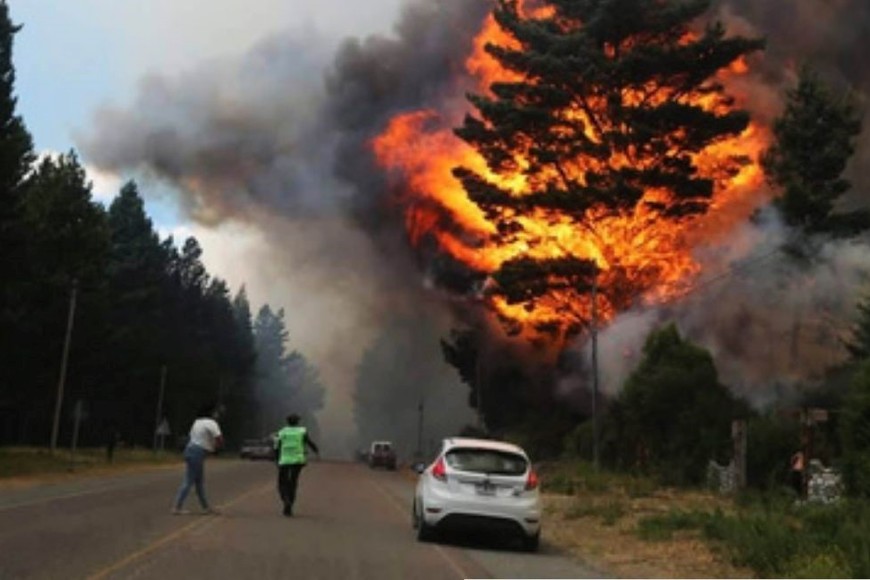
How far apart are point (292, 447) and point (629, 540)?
5898mm

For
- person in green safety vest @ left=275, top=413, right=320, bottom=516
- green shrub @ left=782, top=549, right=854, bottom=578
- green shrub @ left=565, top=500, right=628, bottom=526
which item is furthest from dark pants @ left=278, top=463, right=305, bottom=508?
green shrub @ left=782, top=549, right=854, bottom=578

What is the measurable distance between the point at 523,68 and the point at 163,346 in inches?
1720

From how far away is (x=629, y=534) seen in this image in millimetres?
17766

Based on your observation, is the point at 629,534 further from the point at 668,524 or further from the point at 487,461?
the point at 487,461

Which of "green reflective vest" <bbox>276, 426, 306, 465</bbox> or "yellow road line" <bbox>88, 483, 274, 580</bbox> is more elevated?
"green reflective vest" <bbox>276, 426, 306, 465</bbox>

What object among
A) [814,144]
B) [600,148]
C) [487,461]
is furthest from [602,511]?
[814,144]

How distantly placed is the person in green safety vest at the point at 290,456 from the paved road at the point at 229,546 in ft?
1.64

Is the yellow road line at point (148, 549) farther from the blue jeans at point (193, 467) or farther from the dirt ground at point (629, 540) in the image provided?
the dirt ground at point (629, 540)

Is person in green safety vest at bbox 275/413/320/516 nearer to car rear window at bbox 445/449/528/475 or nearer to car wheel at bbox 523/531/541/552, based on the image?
car rear window at bbox 445/449/528/475

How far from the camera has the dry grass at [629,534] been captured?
13352 millimetres

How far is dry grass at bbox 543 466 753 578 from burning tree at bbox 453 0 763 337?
21824mm

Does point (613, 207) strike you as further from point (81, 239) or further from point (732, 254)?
point (81, 239)

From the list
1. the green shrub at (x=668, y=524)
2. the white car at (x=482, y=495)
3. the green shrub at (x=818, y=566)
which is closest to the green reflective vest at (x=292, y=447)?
the white car at (x=482, y=495)

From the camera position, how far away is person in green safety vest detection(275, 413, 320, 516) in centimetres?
1706
